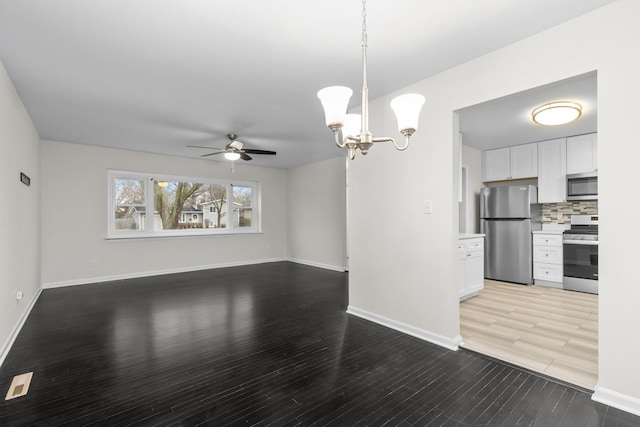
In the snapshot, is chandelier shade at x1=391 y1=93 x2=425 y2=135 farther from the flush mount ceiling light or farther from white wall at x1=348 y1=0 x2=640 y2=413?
the flush mount ceiling light

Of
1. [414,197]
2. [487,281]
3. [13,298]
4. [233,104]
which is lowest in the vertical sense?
[487,281]

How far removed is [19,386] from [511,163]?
22.4ft

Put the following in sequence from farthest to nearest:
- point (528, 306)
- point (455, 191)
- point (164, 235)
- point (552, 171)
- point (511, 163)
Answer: point (164, 235) < point (511, 163) < point (552, 171) < point (528, 306) < point (455, 191)

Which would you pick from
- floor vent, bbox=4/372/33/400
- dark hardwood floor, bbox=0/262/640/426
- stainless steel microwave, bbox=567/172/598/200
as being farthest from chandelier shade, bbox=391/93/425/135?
stainless steel microwave, bbox=567/172/598/200

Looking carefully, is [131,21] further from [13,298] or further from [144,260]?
[144,260]

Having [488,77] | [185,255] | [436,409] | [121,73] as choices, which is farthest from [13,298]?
[488,77]

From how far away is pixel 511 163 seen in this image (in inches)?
219

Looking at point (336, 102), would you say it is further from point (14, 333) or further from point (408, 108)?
point (14, 333)

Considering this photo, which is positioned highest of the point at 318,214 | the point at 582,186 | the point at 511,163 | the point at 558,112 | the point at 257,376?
the point at 558,112

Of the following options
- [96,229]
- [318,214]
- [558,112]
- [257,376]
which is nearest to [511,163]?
[558,112]

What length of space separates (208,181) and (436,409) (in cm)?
609

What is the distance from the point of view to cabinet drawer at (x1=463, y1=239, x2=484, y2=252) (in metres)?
4.10

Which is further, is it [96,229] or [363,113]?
[96,229]

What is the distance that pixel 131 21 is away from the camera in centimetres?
199
